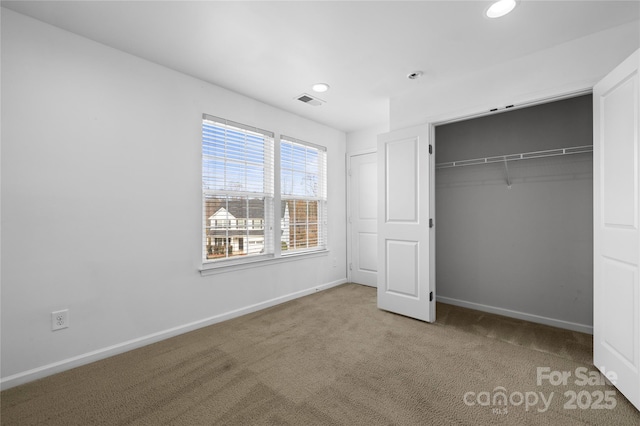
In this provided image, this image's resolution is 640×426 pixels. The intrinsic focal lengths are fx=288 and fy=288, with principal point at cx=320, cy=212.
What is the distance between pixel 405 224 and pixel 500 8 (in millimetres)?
2046

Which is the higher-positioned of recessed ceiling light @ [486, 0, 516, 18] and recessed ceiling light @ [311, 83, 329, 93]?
recessed ceiling light @ [486, 0, 516, 18]

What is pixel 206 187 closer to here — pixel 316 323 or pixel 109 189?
pixel 109 189

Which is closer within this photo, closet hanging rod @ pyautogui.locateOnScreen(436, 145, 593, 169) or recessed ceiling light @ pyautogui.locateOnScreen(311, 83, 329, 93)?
closet hanging rod @ pyautogui.locateOnScreen(436, 145, 593, 169)

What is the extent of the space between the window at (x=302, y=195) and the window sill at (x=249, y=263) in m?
0.11

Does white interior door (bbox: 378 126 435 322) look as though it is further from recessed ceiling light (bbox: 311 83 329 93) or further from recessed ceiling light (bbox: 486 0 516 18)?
recessed ceiling light (bbox: 486 0 516 18)

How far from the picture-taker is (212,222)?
3.17 metres

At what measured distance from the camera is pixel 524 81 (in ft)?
8.53

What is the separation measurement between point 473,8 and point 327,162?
2.83 meters

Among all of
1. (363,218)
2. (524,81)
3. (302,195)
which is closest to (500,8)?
(524,81)

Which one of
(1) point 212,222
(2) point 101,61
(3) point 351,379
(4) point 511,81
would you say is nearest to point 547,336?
(3) point 351,379

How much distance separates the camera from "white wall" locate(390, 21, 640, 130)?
2.23 metres

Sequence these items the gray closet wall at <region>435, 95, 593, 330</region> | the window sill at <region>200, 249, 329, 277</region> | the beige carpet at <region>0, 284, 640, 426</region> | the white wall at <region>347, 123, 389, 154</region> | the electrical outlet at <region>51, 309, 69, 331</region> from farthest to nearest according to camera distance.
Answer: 1. the white wall at <region>347, 123, 389, 154</region>
2. the window sill at <region>200, 249, 329, 277</region>
3. the gray closet wall at <region>435, 95, 593, 330</region>
4. the electrical outlet at <region>51, 309, 69, 331</region>
5. the beige carpet at <region>0, 284, 640, 426</region>

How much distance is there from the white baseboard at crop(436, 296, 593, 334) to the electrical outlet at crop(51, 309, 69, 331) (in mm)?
4024

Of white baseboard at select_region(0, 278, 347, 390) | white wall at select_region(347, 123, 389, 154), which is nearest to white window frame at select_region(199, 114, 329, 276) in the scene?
white baseboard at select_region(0, 278, 347, 390)
